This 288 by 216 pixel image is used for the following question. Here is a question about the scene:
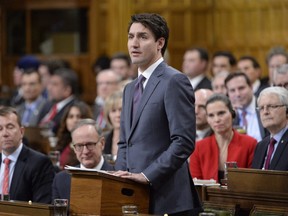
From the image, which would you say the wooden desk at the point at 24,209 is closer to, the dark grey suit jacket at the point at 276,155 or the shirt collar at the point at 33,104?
the dark grey suit jacket at the point at 276,155

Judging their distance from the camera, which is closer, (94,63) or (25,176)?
(25,176)

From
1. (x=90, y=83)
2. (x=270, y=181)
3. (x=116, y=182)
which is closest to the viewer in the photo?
(x=116, y=182)

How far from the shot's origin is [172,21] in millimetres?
11891

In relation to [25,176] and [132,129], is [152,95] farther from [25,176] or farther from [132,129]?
[25,176]

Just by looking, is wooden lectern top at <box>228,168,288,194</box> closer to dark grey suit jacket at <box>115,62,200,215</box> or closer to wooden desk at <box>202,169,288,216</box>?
wooden desk at <box>202,169,288,216</box>

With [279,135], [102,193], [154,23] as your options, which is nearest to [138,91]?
[154,23]

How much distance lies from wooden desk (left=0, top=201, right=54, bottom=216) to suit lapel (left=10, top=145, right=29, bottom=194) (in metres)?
1.25

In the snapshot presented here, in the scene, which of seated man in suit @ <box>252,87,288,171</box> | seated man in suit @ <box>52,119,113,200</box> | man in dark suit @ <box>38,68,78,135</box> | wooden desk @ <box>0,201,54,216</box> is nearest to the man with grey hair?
seated man in suit @ <box>252,87,288,171</box>

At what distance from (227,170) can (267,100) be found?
1.14 meters

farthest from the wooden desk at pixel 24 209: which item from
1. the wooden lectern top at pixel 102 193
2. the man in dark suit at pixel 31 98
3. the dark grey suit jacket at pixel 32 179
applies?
the man in dark suit at pixel 31 98

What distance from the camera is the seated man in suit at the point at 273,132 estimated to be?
18.0 feet

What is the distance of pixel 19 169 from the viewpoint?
5.97m

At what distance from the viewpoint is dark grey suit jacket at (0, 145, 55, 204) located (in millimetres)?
5910

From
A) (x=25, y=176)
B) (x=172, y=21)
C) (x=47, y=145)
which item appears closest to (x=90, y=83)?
(x=172, y=21)
